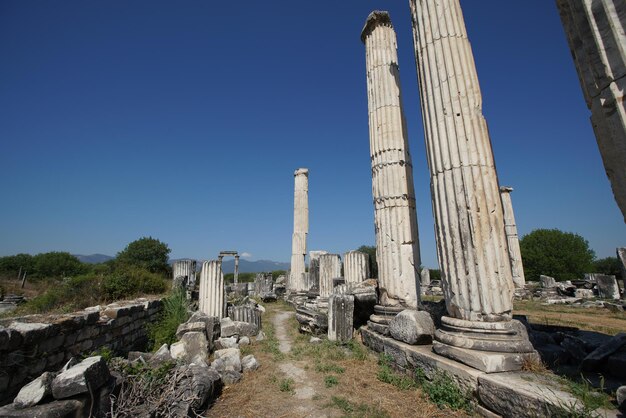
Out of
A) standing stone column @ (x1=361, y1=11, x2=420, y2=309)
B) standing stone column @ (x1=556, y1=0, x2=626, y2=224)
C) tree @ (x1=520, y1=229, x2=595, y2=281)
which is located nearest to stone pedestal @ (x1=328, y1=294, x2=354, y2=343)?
standing stone column @ (x1=361, y1=11, x2=420, y2=309)

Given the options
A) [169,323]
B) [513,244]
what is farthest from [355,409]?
[513,244]

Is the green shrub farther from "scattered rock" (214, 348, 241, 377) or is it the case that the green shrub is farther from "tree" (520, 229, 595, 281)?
"tree" (520, 229, 595, 281)

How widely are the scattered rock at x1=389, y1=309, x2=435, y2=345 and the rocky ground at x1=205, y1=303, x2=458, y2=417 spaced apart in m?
0.76

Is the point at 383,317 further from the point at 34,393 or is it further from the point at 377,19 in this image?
the point at 377,19

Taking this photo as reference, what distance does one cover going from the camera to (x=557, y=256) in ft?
108

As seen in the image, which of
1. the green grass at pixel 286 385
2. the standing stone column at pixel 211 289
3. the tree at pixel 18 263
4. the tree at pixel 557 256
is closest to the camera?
the green grass at pixel 286 385

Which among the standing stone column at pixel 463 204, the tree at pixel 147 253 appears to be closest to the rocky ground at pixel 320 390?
the standing stone column at pixel 463 204

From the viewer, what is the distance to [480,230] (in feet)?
13.6

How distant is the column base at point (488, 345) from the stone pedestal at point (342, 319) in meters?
3.12

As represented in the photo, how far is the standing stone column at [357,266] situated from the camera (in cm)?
1060

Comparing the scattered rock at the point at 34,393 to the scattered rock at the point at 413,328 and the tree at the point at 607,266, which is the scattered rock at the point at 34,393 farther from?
the tree at the point at 607,266

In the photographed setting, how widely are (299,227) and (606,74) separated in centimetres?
1743

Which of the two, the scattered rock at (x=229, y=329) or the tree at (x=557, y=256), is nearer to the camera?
the scattered rock at (x=229, y=329)

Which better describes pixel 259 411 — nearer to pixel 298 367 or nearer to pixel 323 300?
pixel 298 367
